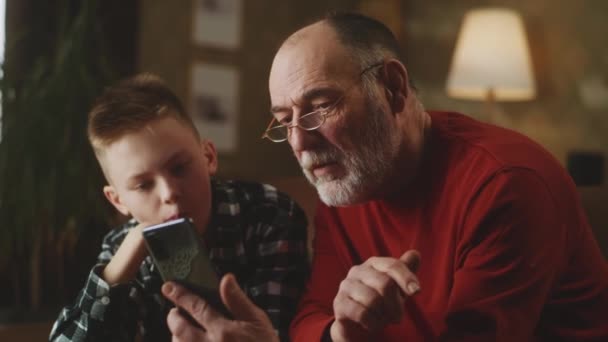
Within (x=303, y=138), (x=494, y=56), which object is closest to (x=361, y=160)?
(x=303, y=138)

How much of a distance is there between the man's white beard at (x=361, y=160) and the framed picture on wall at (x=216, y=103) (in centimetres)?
252

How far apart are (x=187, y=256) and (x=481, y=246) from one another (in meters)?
0.40

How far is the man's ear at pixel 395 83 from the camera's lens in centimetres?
124

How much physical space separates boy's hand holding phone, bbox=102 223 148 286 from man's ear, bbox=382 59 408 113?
0.47 meters

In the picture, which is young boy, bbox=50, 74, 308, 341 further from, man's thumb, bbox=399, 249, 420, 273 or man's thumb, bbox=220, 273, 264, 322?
man's thumb, bbox=399, 249, 420, 273

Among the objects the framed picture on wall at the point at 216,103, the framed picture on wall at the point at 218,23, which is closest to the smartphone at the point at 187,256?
the framed picture on wall at the point at 216,103

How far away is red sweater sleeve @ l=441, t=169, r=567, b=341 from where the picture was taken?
99cm

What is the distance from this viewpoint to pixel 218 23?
150 inches

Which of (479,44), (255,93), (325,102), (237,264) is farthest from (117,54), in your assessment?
(325,102)

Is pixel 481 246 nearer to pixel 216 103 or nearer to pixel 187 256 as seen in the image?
pixel 187 256

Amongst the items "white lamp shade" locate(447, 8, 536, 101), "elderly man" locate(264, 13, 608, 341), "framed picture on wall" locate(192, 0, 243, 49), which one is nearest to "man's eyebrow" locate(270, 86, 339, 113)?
"elderly man" locate(264, 13, 608, 341)

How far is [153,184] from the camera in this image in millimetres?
1325

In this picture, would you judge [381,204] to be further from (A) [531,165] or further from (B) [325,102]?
(A) [531,165]

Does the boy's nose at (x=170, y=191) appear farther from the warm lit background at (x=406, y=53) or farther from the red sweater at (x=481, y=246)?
the warm lit background at (x=406, y=53)
